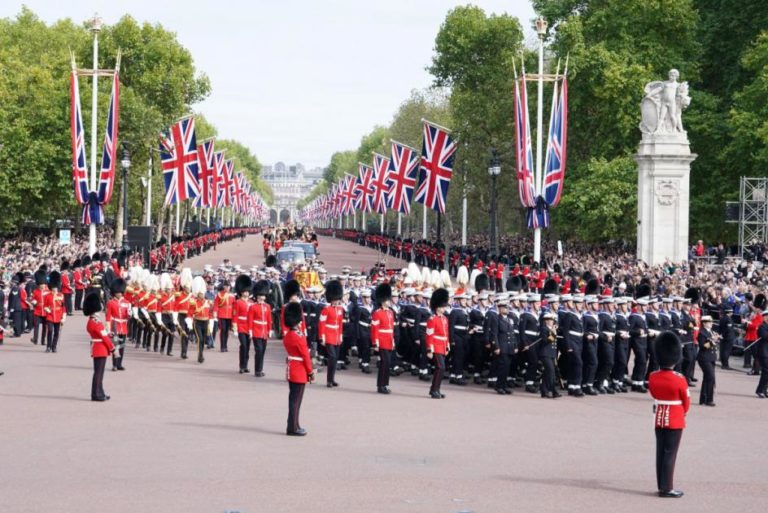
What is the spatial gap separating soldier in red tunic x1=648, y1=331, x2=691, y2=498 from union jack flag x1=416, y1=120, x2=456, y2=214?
90.6 ft

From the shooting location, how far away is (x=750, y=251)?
1534 inches

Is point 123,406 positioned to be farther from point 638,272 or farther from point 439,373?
point 638,272

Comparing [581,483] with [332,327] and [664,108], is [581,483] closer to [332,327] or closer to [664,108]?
[332,327]

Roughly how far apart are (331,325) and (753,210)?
2510 cm

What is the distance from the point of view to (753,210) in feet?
132

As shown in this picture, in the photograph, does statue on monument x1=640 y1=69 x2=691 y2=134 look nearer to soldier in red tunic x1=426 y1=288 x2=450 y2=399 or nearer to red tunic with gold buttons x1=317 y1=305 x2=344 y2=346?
red tunic with gold buttons x1=317 y1=305 x2=344 y2=346

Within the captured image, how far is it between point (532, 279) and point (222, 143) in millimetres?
96215

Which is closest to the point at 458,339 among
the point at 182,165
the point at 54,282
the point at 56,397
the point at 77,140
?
the point at 56,397

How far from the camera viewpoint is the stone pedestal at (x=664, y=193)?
3491 centimetres

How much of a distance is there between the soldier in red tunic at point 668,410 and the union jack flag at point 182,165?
105ft

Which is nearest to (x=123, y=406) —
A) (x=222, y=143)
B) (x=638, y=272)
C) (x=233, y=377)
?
(x=233, y=377)

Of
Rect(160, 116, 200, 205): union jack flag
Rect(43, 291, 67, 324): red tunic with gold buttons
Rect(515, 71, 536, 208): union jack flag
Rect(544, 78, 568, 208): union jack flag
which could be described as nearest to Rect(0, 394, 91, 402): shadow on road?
Rect(43, 291, 67, 324): red tunic with gold buttons

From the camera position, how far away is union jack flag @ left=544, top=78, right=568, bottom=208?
33719mm

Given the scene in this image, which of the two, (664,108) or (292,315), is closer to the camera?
(292,315)
